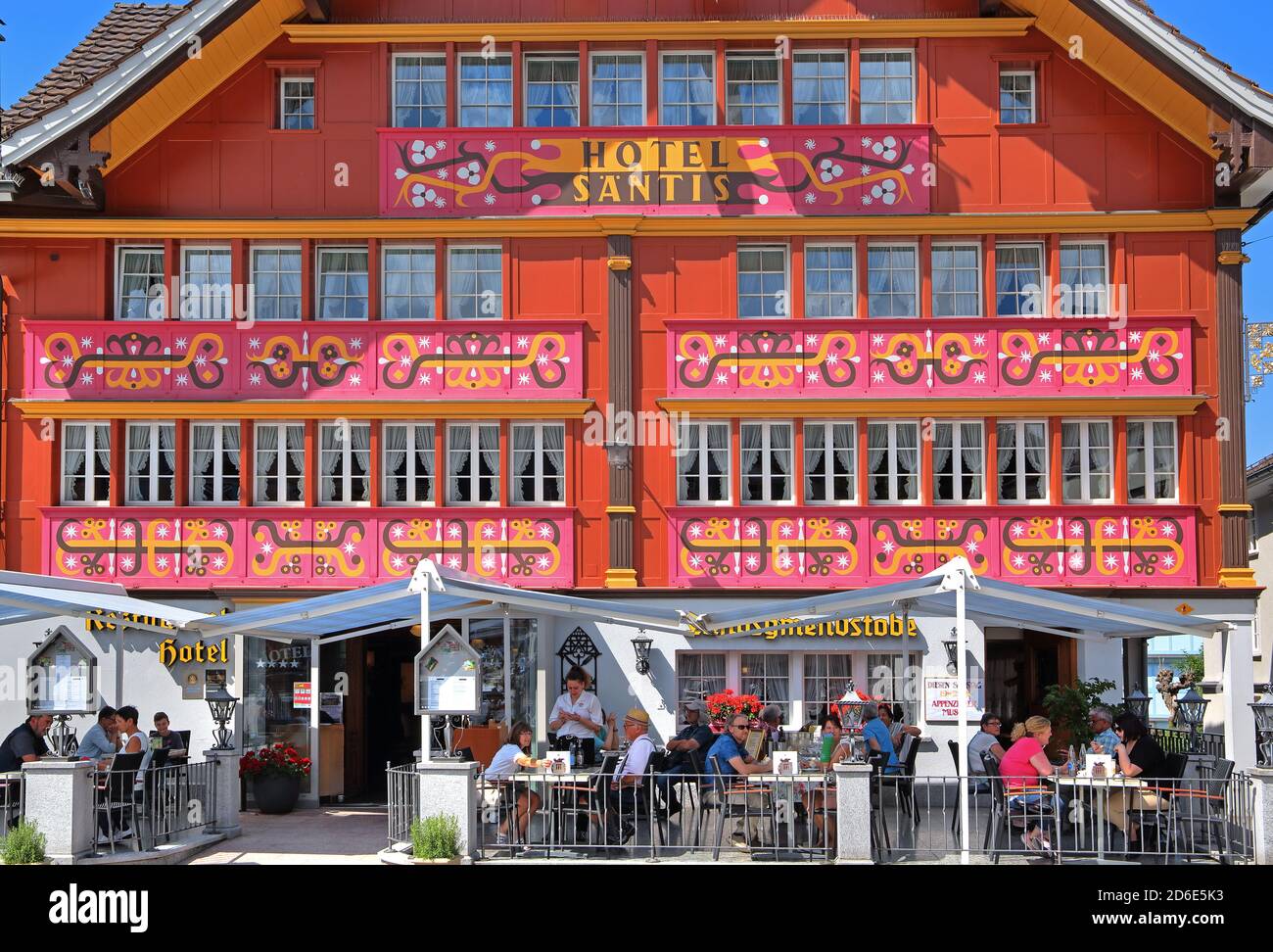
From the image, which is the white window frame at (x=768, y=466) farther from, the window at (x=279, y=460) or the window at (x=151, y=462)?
the window at (x=151, y=462)

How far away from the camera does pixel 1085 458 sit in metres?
24.4

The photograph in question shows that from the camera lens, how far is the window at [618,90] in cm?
2492

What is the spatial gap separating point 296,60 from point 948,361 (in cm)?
1084

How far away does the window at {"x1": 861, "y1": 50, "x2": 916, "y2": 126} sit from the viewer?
81.9ft

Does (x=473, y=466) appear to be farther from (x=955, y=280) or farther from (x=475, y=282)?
(x=955, y=280)

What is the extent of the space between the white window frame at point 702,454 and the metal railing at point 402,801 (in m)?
8.36

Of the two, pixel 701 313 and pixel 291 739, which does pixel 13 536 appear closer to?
pixel 291 739

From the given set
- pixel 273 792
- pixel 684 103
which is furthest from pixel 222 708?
pixel 684 103

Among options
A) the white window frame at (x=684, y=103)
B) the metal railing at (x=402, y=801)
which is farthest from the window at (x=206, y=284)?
the metal railing at (x=402, y=801)

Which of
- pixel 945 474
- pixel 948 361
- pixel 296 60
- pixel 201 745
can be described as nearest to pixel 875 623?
pixel 945 474

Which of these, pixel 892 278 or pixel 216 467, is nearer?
pixel 216 467

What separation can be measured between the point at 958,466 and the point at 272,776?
1074 cm

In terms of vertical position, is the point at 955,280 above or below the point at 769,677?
above

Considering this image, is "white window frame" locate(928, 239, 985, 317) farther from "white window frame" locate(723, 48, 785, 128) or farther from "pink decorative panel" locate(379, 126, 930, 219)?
"white window frame" locate(723, 48, 785, 128)
